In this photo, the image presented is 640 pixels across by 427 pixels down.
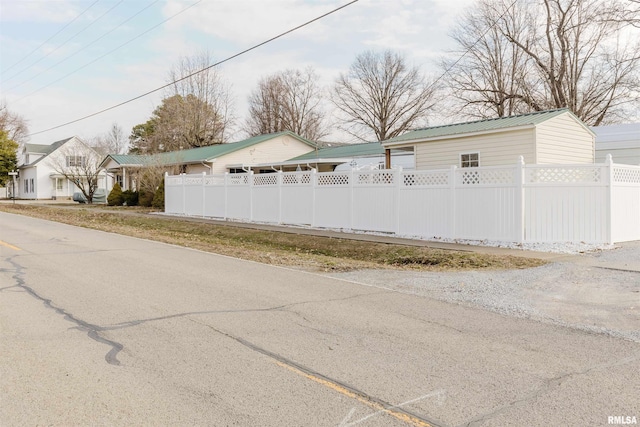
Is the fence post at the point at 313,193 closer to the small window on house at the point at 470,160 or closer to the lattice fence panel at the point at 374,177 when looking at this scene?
the lattice fence panel at the point at 374,177

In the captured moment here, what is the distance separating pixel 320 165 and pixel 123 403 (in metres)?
29.1

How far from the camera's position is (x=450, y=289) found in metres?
8.30

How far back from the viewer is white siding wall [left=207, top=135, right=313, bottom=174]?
35916 millimetres

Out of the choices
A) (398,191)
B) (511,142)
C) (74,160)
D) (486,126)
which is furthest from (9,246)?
(74,160)

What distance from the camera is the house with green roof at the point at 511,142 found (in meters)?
16.3

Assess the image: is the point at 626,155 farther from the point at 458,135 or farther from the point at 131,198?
the point at 131,198

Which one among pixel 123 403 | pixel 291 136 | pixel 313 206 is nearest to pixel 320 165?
pixel 291 136

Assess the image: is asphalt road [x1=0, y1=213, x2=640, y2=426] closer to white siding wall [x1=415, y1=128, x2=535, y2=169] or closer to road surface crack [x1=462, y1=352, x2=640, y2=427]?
road surface crack [x1=462, y1=352, x2=640, y2=427]

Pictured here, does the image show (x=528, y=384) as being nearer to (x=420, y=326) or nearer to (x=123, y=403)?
(x=420, y=326)

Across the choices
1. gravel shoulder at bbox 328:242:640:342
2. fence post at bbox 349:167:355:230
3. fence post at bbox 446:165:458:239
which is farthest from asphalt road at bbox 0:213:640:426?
fence post at bbox 349:167:355:230

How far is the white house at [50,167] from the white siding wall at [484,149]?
41434mm

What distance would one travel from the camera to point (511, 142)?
16.7 meters

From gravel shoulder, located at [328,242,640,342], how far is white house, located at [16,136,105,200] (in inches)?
1919

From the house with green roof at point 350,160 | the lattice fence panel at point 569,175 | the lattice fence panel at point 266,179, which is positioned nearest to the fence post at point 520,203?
the lattice fence panel at point 569,175
